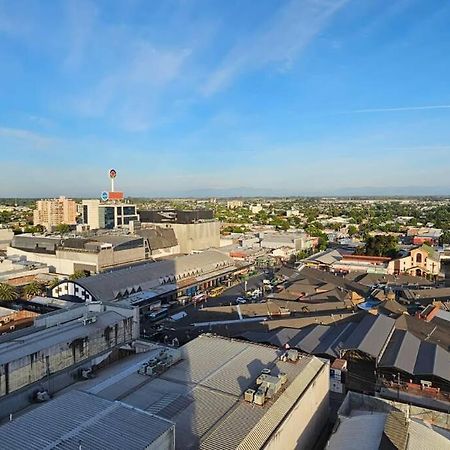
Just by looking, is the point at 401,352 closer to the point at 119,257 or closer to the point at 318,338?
the point at 318,338

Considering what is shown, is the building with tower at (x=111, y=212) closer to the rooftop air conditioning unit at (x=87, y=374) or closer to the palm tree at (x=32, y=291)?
the palm tree at (x=32, y=291)

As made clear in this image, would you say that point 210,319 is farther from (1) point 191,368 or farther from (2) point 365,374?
(1) point 191,368

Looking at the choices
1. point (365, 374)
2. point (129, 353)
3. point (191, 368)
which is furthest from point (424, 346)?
point (129, 353)

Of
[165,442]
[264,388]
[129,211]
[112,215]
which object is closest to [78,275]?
[112,215]

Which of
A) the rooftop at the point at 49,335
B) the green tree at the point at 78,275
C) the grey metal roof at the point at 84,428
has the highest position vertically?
the grey metal roof at the point at 84,428

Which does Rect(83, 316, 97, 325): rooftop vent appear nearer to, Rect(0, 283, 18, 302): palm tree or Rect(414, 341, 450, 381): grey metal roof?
Rect(414, 341, 450, 381): grey metal roof

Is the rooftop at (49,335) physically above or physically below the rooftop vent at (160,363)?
above

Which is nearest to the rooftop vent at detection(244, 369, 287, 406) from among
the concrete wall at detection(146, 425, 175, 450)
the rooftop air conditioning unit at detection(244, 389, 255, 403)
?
the rooftop air conditioning unit at detection(244, 389, 255, 403)

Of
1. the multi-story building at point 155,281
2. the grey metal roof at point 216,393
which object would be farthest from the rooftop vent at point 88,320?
the multi-story building at point 155,281

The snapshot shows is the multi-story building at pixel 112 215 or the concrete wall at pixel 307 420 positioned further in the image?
the multi-story building at pixel 112 215
